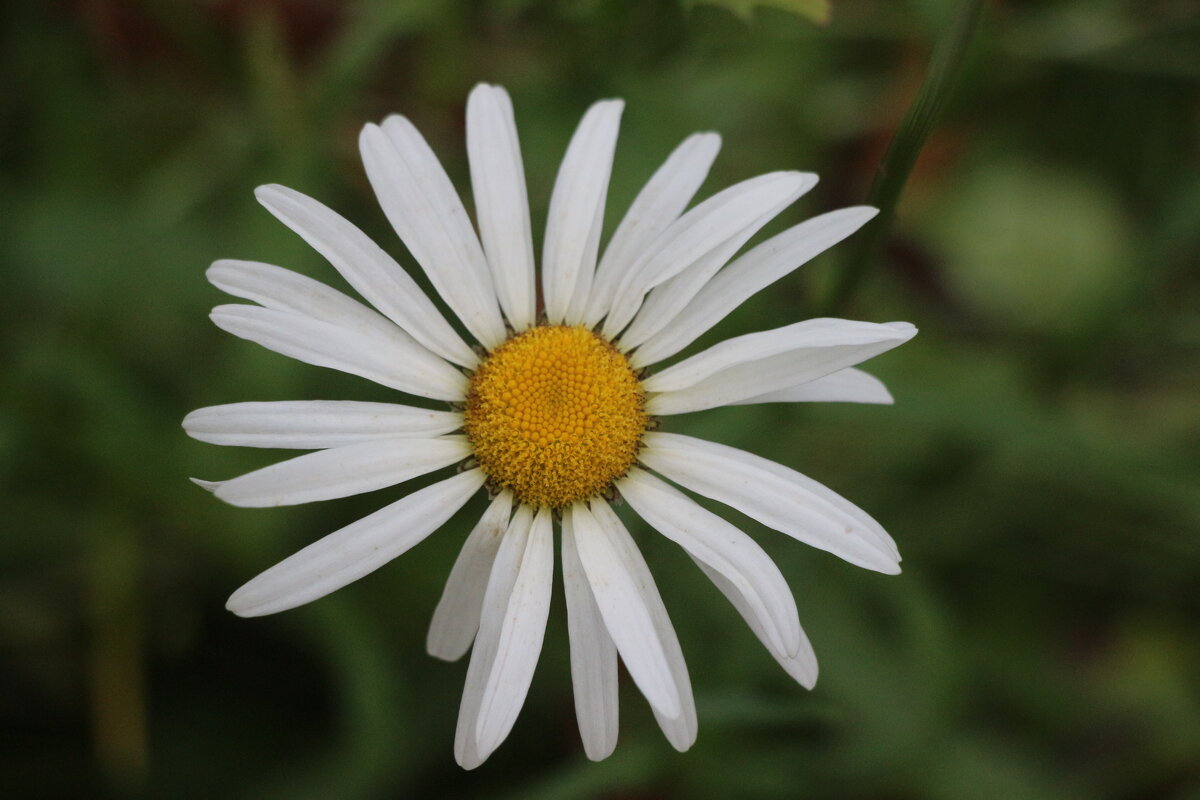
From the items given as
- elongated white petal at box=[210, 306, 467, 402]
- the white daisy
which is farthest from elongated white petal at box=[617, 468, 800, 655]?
elongated white petal at box=[210, 306, 467, 402]

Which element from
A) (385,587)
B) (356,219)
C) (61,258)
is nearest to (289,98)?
(356,219)

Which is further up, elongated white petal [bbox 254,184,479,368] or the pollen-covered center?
elongated white petal [bbox 254,184,479,368]

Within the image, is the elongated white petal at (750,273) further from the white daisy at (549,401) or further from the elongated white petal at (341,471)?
the elongated white petal at (341,471)

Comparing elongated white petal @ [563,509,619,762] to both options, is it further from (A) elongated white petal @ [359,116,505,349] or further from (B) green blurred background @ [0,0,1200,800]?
(B) green blurred background @ [0,0,1200,800]

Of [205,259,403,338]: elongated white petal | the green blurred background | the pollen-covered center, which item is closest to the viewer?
[205,259,403,338]: elongated white petal

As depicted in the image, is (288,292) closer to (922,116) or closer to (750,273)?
(750,273)

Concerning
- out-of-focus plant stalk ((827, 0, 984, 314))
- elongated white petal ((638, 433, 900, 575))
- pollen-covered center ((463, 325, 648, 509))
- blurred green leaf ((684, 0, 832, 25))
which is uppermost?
blurred green leaf ((684, 0, 832, 25))

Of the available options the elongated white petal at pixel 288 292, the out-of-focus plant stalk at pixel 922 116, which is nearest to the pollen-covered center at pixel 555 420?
the elongated white petal at pixel 288 292
